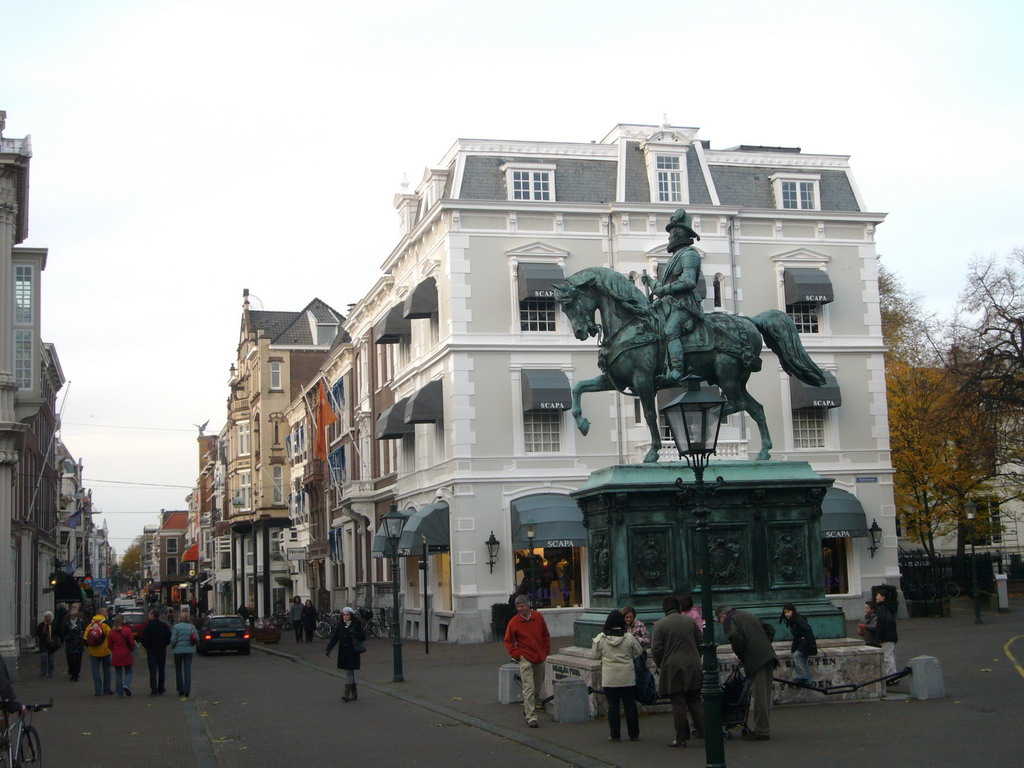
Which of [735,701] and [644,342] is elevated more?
[644,342]

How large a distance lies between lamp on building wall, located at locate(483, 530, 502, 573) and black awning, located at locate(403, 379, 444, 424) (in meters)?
4.16

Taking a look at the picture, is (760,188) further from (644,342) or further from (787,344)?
(644,342)

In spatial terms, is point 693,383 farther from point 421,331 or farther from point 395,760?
point 421,331

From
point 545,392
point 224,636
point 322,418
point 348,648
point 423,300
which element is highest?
point 423,300

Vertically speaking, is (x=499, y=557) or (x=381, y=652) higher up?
(x=499, y=557)

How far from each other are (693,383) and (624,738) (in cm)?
446

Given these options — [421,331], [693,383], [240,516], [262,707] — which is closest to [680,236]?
[693,383]

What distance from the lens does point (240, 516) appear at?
77.9 m

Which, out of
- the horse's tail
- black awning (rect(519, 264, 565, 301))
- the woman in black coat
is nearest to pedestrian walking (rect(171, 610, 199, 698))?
the woman in black coat

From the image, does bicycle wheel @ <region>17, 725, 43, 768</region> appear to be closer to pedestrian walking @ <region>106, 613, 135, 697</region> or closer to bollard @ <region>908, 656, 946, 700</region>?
bollard @ <region>908, 656, 946, 700</region>

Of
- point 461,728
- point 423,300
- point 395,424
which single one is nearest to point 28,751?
point 461,728

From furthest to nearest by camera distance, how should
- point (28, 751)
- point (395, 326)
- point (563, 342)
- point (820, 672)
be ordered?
point (395, 326) → point (563, 342) → point (820, 672) → point (28, 751)

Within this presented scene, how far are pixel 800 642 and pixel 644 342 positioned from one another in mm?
4605

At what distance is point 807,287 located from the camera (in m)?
40.2
